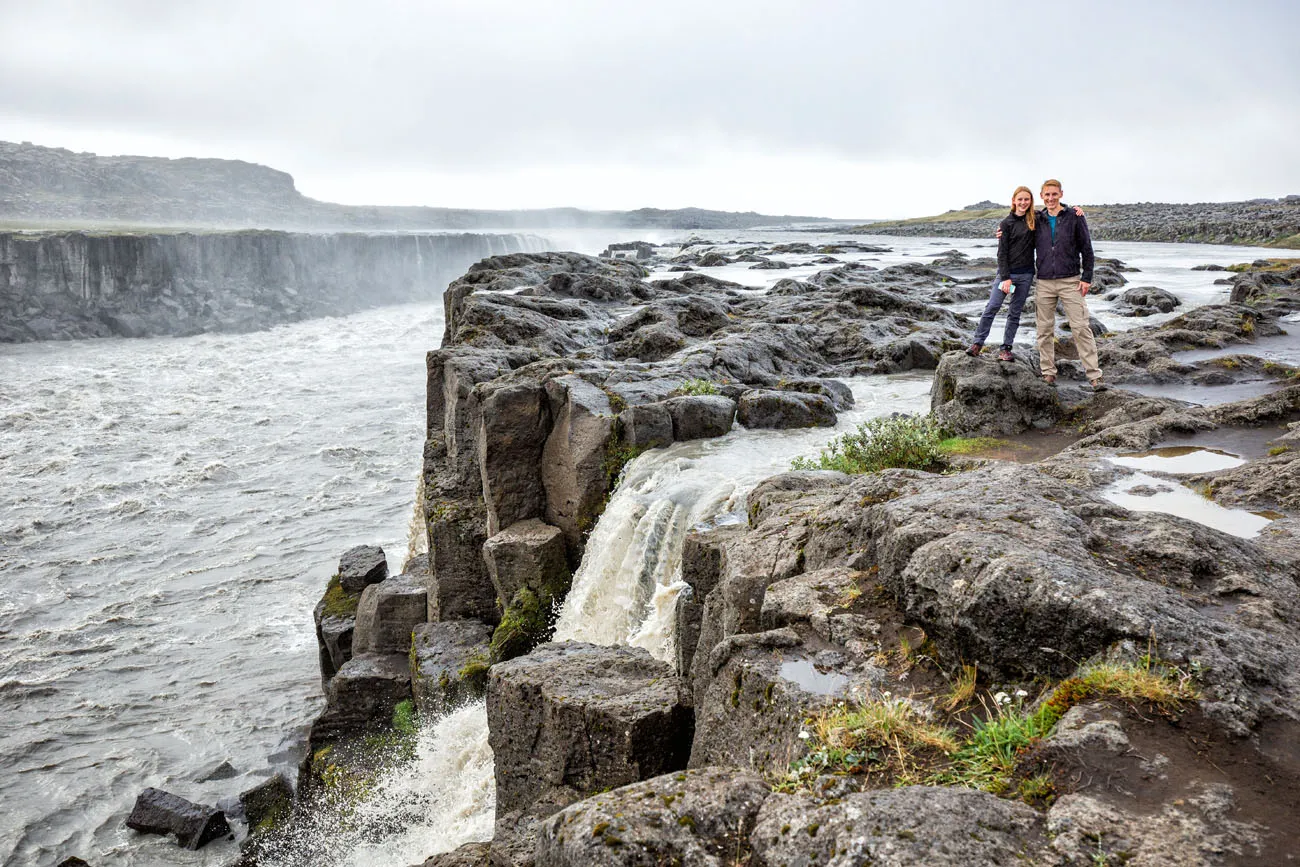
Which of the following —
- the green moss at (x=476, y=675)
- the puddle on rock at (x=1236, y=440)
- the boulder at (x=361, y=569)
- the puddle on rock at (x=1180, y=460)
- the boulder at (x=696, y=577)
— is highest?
the puddle on rock at (x=1236, y=440)

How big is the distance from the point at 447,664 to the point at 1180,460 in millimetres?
11830

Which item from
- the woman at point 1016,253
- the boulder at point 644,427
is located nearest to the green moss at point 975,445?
the woman at point 1016,253

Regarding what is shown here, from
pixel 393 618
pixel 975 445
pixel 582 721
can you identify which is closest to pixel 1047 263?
pixel 975 445

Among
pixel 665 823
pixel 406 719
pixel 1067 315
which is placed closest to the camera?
pixel 665 823

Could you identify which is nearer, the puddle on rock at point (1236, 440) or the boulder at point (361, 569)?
the puddle on rock at point (1236, 440)

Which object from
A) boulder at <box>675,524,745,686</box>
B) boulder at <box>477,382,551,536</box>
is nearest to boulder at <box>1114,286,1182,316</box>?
boulder at <box>477,382,551,536</box>

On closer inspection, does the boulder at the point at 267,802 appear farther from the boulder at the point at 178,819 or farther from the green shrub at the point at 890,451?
the green shrub at the point at 890,451

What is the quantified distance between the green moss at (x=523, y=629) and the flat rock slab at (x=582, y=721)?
5034mm

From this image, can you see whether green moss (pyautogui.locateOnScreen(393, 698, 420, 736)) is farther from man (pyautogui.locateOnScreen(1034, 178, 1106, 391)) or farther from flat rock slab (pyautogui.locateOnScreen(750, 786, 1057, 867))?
man (pyautogui.locateOnScreen(1034, 178, 1106, 391))

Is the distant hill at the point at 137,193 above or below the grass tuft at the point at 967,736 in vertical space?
above

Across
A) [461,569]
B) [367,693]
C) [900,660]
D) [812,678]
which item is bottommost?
[367,693]

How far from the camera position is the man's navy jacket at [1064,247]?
13047 mm

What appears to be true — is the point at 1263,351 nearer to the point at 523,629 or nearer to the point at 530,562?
the point at 530,562

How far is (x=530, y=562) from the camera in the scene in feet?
47.6
